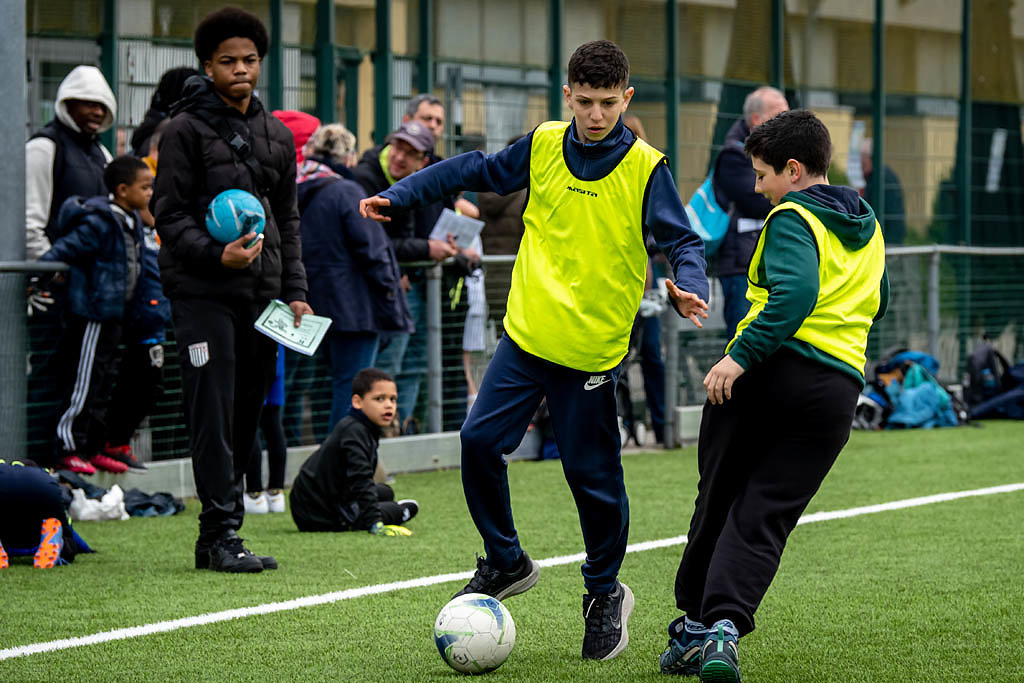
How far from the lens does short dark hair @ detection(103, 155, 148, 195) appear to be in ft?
27.9

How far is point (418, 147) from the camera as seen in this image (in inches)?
386

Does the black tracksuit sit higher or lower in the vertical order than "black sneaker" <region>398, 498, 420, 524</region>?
higher

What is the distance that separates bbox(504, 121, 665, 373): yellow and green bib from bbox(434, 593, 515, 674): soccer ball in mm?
853

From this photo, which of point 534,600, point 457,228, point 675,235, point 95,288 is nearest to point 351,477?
point 95,288

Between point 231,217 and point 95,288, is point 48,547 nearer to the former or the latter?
point 231,217

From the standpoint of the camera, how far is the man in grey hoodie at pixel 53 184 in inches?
333

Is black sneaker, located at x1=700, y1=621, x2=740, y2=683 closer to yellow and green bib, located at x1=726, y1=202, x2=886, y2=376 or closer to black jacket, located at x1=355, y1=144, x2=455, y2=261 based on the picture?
yellow and green bib, located at x1=726, y1=202, x2=886, y2=376

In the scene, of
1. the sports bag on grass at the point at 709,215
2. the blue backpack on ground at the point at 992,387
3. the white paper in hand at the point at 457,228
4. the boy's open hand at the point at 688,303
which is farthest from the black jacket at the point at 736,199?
the boy's open hand at the point at 688,303

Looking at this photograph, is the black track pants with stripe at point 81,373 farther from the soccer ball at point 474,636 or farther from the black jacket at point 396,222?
the soccer ball at point 474,636

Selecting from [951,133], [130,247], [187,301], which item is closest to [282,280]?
[187,301]

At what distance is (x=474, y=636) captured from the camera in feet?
16.6

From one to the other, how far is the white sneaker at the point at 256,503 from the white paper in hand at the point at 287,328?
1785mm

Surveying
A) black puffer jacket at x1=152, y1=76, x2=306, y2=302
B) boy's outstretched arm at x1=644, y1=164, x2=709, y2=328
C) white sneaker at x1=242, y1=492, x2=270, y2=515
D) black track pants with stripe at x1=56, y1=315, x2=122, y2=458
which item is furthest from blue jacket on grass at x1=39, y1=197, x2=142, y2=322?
boy's outstretched arm at x1=644, y1=164, x2=709, y2=328

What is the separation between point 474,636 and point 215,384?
225 cm
